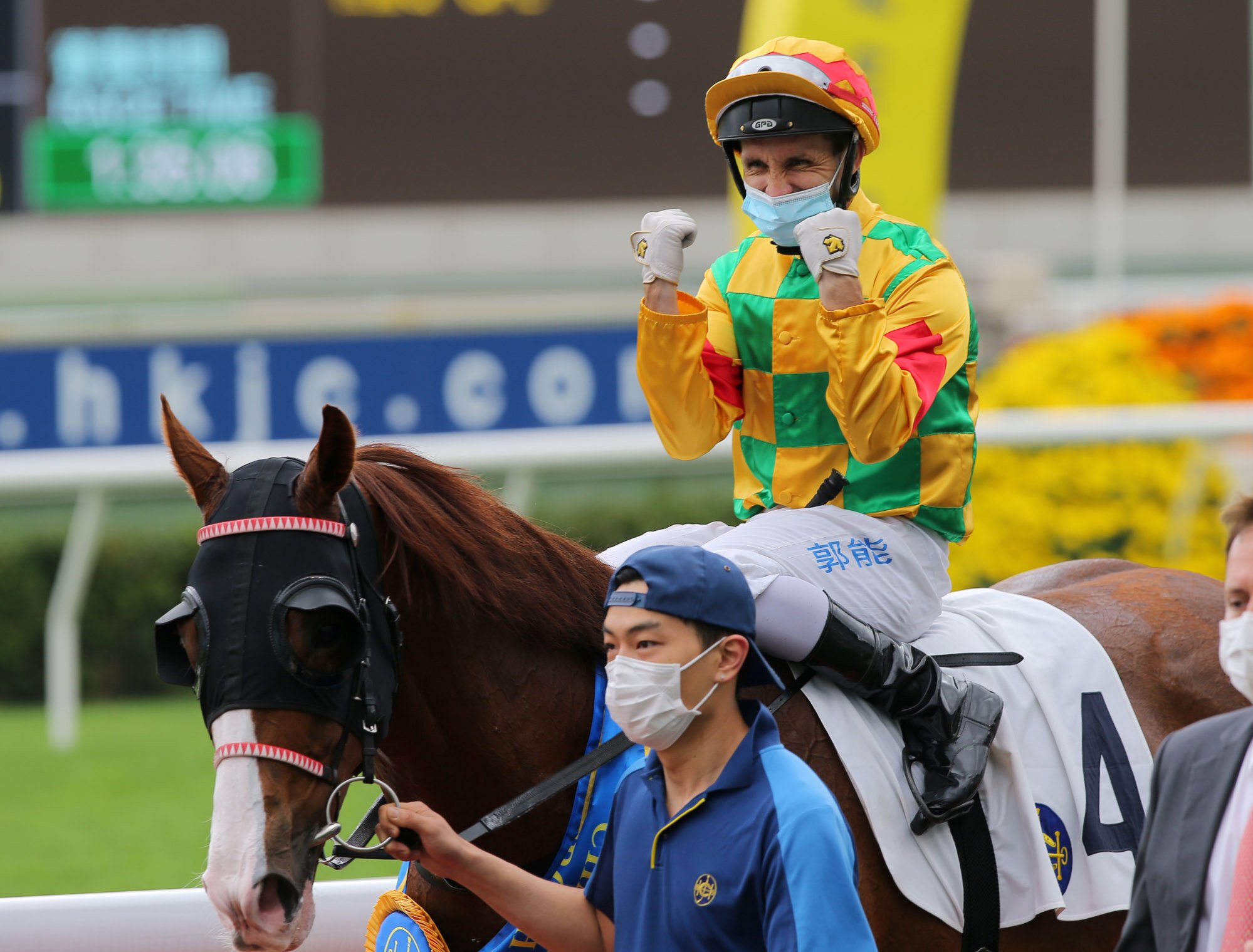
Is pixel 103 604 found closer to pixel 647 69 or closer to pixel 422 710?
pixel 422 710

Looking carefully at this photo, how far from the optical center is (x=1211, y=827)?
5.39ft

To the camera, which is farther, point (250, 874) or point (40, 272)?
point (40, 272)

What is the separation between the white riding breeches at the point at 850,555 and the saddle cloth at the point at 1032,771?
3.7 inches

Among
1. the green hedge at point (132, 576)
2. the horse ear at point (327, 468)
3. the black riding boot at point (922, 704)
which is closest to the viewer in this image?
the horse ear at point (327, 468)

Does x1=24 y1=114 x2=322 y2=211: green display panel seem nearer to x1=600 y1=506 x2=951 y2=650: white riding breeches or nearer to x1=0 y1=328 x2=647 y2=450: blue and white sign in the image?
x1=0 y1=328 x2=647 y2=450: blue and white sign

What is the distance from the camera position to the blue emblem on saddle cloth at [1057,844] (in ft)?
8.01

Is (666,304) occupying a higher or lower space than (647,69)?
lower

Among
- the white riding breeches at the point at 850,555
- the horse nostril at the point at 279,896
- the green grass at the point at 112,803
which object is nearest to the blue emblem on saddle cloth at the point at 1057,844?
the white riding breeches at the point at 850,555

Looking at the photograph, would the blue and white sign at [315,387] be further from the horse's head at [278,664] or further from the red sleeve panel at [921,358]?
the horse's head at [278,664]

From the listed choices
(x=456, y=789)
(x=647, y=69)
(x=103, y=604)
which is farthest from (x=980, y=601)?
(x=647, y=69)

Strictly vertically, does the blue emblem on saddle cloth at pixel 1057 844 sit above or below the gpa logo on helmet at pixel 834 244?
below

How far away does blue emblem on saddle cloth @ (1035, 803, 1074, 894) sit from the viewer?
2.44m

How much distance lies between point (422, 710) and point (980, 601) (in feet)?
3.47

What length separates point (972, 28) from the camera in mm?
12430
